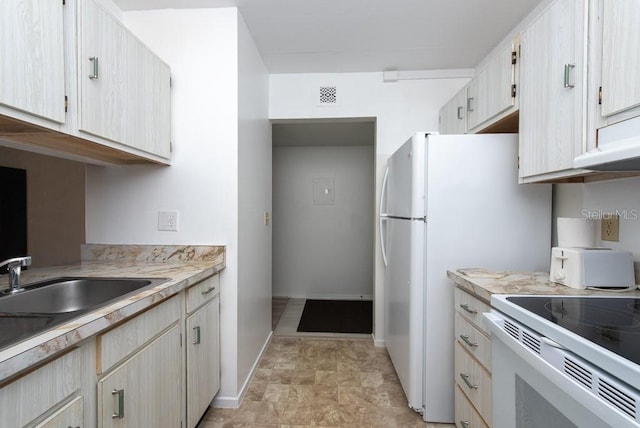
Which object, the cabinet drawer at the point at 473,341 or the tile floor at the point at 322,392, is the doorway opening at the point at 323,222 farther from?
the cabinet drawer at the point at 473,341

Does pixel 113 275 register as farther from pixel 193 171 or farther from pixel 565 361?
pixel 565 361

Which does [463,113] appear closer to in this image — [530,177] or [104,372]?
[530,177]

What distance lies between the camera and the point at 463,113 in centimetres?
217

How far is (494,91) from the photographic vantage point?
5.70 feet

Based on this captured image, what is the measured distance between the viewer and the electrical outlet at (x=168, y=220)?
6.30 ft

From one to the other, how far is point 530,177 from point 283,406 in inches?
75.6

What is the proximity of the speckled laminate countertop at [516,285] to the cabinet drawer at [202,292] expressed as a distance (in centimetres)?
133

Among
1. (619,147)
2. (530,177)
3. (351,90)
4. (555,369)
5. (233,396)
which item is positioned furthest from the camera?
(351,90)

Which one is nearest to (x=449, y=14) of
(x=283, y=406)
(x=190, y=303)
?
(x=190, y=303)

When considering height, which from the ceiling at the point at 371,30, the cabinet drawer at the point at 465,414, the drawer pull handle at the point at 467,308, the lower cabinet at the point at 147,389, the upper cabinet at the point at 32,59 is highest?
the ceiling at the point at 371,30

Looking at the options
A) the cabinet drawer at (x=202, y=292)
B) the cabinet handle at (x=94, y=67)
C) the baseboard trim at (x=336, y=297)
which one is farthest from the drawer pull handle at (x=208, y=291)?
the baseboard trim at (x=336, y=297)

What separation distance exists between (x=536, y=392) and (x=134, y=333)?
1.29 metres

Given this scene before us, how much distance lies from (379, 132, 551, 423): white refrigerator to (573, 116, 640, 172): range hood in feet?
2.03

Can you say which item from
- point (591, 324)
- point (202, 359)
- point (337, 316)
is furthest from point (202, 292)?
point (337, 316)
